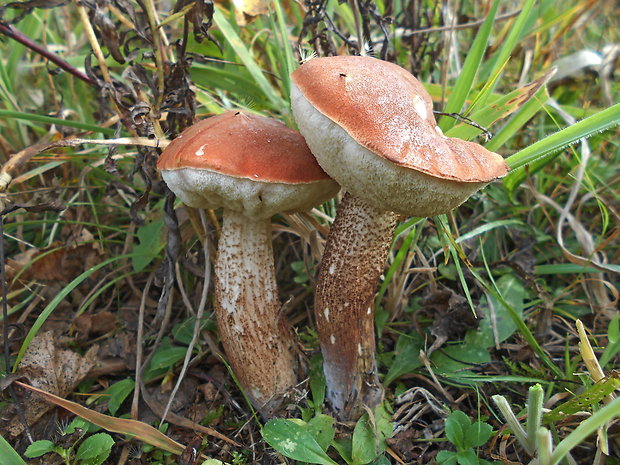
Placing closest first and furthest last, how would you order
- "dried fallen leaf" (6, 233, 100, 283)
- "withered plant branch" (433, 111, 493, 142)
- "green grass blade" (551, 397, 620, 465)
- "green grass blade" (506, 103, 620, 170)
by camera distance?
"green grass blade" (551, 397, 620, 465) < "green grass blade" (506, 103, 620, 170) < "withered plant branch" (433, 111, 493, 142) < "dried fallen leaf" (6, 233, 100, 283)

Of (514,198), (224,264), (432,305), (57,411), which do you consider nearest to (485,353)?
(432,305)

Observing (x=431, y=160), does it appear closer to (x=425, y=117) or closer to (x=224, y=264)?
(x=425, y=117)

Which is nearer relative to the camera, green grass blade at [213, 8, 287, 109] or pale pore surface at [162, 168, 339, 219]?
pale pore surface at [162, 168, 339, 219]

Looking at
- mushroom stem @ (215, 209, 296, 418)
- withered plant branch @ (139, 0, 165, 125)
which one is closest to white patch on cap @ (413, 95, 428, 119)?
mushroom stem @ (215, 209, 296, 418)

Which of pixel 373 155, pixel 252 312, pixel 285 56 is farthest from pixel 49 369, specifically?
pixel 285 56

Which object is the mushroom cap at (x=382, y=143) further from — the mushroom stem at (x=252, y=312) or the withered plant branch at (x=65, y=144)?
the withered plant branch at (x=65, y=144)

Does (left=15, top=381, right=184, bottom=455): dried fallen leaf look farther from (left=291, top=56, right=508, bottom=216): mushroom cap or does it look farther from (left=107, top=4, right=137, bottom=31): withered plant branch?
(left=107, top=4, right=137, bottom=31): withered plant branch

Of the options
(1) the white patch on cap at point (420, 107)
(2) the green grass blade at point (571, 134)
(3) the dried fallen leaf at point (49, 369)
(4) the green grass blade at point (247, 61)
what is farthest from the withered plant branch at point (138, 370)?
(2) the green grass blade at point (571, 134)
